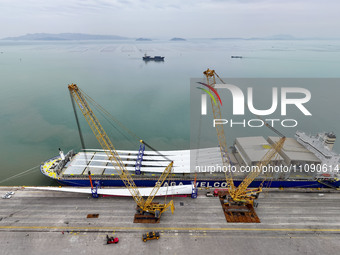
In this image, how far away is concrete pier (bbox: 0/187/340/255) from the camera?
33812mm

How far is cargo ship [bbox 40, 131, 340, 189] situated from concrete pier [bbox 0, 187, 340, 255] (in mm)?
3571

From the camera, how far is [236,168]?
51406 mm

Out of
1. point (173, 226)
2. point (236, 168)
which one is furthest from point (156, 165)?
point (236, 168)

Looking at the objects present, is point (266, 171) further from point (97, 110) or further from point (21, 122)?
point (21, 122)

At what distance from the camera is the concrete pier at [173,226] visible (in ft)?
111

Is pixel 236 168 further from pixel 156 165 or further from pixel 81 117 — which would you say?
pixel 81 117

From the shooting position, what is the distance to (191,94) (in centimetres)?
11731

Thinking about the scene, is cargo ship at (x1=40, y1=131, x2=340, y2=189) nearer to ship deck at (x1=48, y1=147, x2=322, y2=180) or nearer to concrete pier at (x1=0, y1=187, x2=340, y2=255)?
ship deck at (x1=48, y1=147, x2=322, y2=180)

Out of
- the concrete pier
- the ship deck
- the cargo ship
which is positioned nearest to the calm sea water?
the ship deck

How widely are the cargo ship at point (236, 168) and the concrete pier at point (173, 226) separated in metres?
3.57

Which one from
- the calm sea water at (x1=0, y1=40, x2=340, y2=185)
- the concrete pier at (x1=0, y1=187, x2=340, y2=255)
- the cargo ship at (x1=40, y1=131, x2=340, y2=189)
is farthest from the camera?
the calm sea water at (x1=0, y1=40, x2=340, y2=185)

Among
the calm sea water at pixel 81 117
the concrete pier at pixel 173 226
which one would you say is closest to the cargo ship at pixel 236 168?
the concrete pier at pixel 173 226

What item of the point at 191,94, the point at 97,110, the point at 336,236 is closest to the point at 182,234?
the point at 336,236

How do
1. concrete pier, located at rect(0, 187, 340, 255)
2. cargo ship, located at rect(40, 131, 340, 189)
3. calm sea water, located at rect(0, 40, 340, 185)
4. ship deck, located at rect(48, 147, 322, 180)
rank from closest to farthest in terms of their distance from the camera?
concrete pier, located at rect(0, 187, 340, 255), cargo ship, located at rect(40, 131, 340, 189), ship deck, located at rect(48, 147, 322, 180), calm sea water, located at rect(0, 40, 340, 185)
